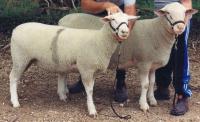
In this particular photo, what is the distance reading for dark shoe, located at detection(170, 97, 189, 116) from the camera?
5.33 m

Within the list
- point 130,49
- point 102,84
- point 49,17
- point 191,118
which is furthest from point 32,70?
point 191,118

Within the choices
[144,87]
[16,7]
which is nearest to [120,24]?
[144,87]

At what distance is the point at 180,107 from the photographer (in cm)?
537

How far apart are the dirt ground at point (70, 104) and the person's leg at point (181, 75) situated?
10cm

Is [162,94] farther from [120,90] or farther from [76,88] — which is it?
[76,88]

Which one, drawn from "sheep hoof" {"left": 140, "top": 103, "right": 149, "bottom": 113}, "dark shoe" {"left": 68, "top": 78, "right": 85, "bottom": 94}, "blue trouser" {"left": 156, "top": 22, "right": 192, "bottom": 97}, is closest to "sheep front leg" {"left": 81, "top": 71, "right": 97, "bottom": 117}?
"sheep hoof" {"left": 140, "top": 103, "right": 149, "bottom": 113}

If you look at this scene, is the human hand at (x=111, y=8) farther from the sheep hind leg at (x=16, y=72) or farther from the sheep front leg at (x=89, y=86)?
the sheep hind leg at (x=16, y=72)

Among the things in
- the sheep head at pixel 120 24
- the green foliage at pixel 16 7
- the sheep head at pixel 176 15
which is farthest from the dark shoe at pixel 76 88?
the green foliage at pixel 16 7

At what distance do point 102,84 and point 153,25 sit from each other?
1.51 meters

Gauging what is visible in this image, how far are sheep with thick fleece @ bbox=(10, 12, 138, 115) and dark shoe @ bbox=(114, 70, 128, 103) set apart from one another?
1.78ft

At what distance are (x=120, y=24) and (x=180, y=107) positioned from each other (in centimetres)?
125

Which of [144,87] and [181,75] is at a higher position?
[181,75]

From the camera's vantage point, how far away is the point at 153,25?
5199 millimetres

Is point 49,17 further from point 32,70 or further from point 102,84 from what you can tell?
point 102,84
